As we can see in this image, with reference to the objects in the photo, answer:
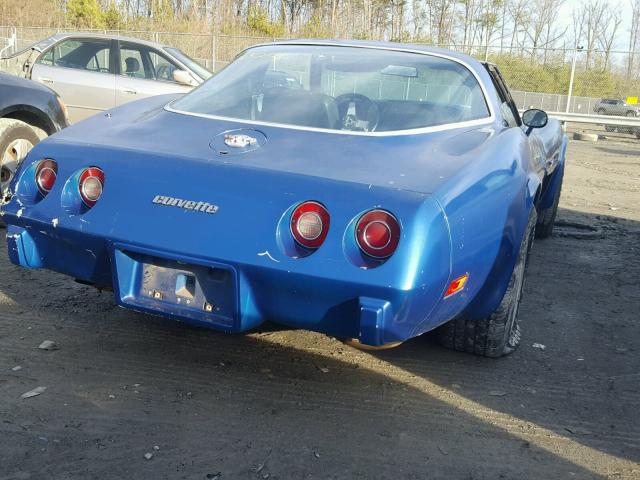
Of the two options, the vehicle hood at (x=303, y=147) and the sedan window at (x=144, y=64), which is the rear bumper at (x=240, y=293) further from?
the sedan window at (x=144, y=64)

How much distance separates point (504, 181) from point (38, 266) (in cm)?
207

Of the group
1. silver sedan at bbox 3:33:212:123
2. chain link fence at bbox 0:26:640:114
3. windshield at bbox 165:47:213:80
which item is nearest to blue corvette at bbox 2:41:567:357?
silver sedan at bbox 3:33:212:123

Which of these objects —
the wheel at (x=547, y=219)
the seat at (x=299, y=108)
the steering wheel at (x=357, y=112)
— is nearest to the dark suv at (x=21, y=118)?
the seat at (x=299, y=108)

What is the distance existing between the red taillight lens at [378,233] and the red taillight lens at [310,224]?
132mm

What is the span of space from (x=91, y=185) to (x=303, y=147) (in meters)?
0.88

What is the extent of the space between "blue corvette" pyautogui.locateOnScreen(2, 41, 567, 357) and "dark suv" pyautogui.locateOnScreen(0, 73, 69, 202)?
7.35 feet

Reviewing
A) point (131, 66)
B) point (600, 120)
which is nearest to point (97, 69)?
point (131, 66)

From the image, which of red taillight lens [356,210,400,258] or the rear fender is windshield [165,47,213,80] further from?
red taillight lens [356,210,400,258]

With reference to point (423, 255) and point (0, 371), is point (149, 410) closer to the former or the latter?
point (0, 371)

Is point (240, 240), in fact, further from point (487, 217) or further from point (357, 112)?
point (357, 112)

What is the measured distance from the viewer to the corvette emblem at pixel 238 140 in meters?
2.90

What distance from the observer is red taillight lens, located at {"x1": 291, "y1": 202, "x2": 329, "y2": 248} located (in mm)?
2467

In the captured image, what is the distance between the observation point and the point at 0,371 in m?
3.01

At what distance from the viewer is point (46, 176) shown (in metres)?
2.93
